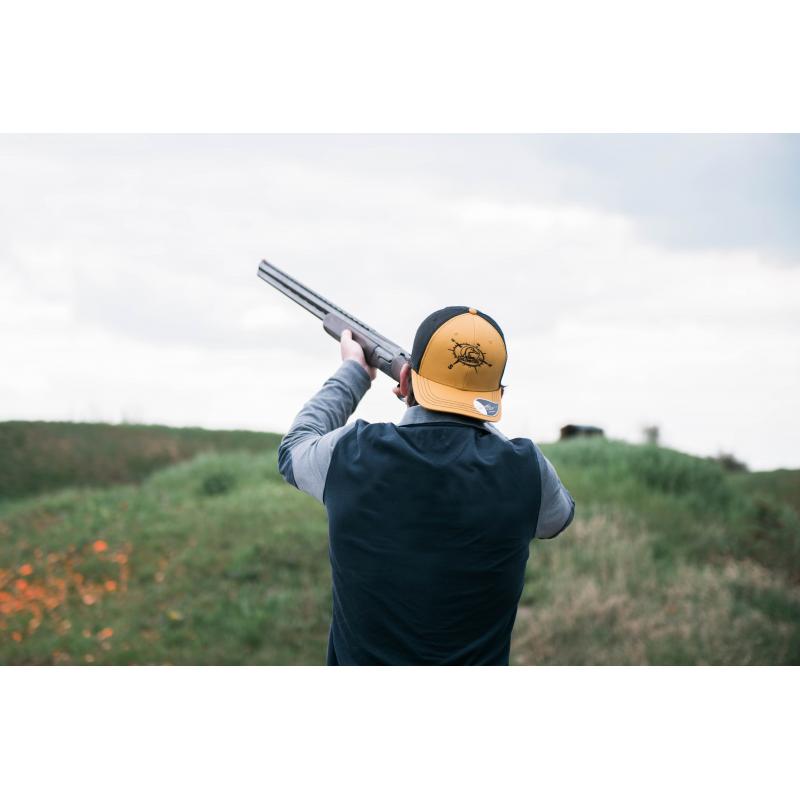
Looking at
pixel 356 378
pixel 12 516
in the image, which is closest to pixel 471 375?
pixel 356 378

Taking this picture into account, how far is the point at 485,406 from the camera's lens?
1.47 metres

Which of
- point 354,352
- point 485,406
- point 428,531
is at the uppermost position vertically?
point 354,352

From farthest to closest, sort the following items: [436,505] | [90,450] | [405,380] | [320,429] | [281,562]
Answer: [90,450], [281,562], [405,380], [320,429], [436,505]

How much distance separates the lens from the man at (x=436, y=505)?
139 cm

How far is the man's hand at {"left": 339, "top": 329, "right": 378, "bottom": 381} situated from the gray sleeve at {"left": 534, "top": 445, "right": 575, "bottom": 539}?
50 centimetres

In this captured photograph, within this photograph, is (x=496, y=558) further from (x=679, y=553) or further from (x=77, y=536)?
(x=77, y=536)

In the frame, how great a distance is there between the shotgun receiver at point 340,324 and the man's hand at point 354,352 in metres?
0.02

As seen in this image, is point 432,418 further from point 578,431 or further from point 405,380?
point 578,431

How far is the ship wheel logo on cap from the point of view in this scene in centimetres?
146

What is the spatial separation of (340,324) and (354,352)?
10.7 inches

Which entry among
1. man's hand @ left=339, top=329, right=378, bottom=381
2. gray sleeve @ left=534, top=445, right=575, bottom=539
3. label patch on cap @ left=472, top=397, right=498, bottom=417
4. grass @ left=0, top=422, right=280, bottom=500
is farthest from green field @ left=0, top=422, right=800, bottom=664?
label patch on cap @ left=472, top=397, right=498, bottom=417

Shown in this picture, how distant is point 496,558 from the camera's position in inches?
56.7

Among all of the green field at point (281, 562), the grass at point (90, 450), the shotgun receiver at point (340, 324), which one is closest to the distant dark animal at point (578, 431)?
the green field at point (281, 562)

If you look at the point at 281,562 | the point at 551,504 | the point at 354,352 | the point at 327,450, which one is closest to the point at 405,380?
the point at 354,352
